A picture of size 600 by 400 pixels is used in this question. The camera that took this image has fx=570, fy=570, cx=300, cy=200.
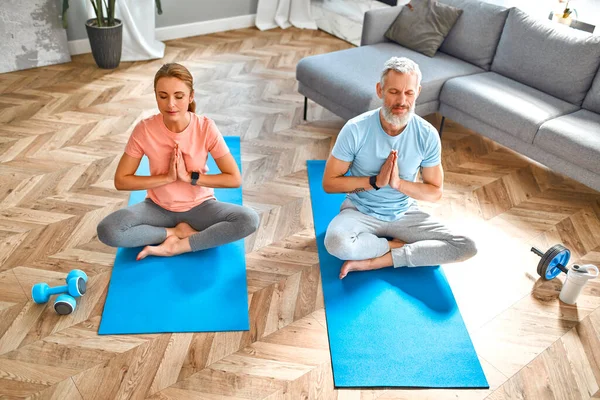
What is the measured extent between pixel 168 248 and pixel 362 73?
1746 millimetres

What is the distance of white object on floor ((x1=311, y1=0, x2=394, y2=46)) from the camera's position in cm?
520

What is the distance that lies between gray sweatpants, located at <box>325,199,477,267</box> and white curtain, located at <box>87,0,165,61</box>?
2.82m

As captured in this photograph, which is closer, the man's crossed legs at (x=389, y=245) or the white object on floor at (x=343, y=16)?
the man's crossed legs at (x=389, y=245)

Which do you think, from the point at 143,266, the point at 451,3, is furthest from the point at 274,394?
the point at 451,3

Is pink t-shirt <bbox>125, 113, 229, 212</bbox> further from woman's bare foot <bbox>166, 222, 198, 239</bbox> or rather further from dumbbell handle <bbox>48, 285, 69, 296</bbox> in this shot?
dumbbell handle <bbox>48, 285, 69, 296</bbox>

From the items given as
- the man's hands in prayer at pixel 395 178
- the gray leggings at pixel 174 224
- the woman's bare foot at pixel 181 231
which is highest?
the man's hands in prayer at pixel 395 178

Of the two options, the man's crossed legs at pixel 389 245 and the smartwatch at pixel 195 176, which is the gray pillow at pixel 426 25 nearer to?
the man's crossed legs at pixel 389 245

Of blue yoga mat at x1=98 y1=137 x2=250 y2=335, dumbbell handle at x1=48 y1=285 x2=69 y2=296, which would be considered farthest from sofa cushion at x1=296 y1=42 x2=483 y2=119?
dumbbell handle at x1=48 y1=285 x2=69 y2=296

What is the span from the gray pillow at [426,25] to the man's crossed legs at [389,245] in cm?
176

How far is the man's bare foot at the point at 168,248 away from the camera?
8.45ft

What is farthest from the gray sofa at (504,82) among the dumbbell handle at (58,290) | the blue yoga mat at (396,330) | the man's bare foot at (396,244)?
the dumbbell handle at (58,290)

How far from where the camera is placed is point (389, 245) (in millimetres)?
2662

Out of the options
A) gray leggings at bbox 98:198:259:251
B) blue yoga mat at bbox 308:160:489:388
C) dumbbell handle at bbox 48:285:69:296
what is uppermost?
gray leggings at bbox 98:198:259:251

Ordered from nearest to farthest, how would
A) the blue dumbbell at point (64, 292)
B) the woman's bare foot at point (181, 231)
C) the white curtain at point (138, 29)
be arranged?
the blue dumbbell at point (64, 292)
the woman's bare foot at point (181, 231)
the white curtain at point (138, 29)
